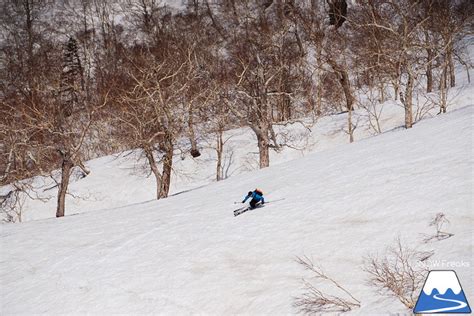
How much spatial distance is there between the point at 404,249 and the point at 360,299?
4.54ft

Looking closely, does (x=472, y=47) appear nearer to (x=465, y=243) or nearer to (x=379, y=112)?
(x=379, y=112)

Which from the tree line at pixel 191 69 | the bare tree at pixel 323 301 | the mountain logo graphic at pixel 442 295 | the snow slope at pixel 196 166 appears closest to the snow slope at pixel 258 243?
the bare tree at pixel 323 301

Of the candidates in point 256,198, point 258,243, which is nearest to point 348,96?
point 256,198

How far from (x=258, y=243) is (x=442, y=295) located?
469 centimetres

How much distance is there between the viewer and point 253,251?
309 inches

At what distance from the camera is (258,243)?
8125 millimetres

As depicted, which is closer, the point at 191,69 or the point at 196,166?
the point at 191,69

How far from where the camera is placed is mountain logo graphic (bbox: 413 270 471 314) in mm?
3617

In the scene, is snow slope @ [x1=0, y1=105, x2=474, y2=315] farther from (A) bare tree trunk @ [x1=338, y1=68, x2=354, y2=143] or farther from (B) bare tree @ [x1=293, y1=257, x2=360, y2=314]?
(A) bare tree trunk @ [x1=338, y1=68, x2=354, y2=143]

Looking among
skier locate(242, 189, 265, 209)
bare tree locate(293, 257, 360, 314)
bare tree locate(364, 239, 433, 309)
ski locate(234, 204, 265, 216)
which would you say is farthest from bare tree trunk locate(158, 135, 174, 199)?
bare tree locate(364, 239, 433, 309)

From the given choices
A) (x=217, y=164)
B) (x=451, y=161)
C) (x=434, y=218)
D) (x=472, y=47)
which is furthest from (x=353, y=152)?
(x=472, y=47)

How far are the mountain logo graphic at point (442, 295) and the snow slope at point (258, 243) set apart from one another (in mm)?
1120

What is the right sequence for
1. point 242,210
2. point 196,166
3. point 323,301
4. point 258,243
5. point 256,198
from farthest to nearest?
point 196,166, point 242,210, point 256,198, point 258,243, point 323,301

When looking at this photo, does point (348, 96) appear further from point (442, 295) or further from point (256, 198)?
point (442, 295)
